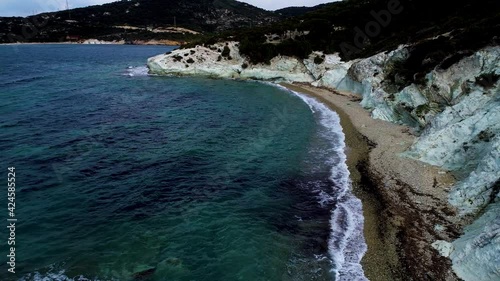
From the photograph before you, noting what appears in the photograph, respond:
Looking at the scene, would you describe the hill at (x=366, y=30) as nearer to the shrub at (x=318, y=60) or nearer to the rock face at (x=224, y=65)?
the rock face at (x=224, y=65)

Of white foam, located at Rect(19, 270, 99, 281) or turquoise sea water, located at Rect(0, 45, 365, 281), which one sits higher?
turquoise sea water, located at Rect(0, 45, 365, 281)

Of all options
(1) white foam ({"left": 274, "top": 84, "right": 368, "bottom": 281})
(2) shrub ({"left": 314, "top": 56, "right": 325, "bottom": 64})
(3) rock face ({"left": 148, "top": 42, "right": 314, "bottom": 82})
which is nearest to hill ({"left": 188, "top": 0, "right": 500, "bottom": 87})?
(3) rock face ({"left": 148, "top": 42, "right": 314, "bottom": 82})

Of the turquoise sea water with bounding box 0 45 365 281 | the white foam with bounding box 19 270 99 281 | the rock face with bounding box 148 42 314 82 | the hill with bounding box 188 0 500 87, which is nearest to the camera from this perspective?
the white foam with bounding box 19 270 99 281

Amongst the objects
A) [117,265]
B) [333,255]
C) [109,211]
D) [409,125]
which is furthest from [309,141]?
[117,265]

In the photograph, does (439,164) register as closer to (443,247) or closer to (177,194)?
(443,247)

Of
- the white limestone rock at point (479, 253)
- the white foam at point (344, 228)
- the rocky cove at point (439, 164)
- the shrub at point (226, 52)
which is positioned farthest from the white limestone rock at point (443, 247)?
the shrub at point (226, 52)

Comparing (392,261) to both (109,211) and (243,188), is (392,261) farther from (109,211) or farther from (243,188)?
(109,211)

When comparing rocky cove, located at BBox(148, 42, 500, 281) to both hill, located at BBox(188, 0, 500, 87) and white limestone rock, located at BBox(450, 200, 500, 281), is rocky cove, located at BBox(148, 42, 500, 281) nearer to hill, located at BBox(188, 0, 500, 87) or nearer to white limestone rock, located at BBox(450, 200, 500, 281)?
white limestone rock, located at BBox(450, 200, 500, 281)

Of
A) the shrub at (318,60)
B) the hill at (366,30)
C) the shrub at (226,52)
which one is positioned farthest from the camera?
the shrub at (226,52)
